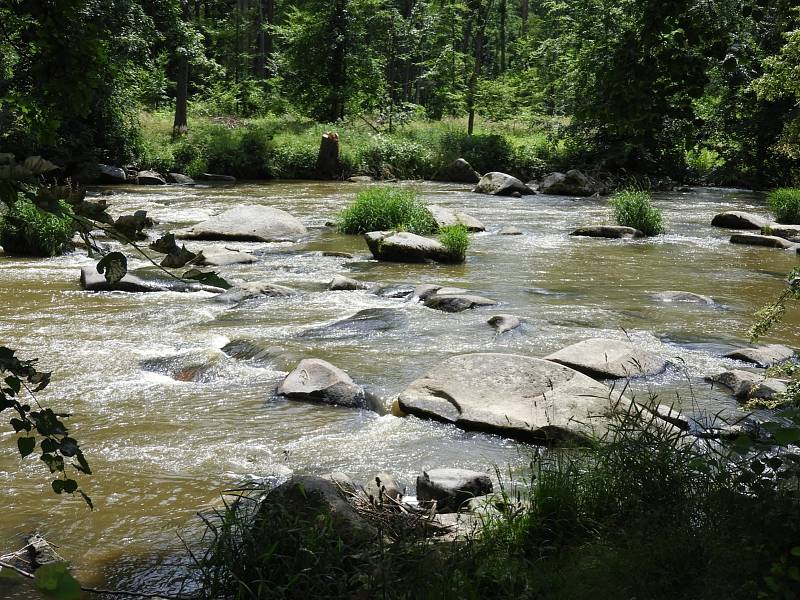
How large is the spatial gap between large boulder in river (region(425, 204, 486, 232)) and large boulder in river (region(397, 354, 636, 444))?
9.03 metres

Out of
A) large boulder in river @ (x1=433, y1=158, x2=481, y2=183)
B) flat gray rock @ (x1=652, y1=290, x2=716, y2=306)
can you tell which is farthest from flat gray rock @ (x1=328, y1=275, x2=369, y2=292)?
large boulder in river @ (x1=433, y1=158, x2=481, y2=183)

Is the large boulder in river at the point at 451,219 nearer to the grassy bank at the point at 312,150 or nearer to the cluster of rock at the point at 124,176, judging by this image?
the cluster of rock at the point at 124,176

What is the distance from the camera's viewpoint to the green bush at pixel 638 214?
16.9m

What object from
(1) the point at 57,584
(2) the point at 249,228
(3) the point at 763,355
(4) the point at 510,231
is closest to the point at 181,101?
(2) the point at 249,228

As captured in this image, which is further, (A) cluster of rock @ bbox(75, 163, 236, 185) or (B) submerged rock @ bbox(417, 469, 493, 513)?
(A) cluster of rock @ bbox(75, 163, 236, 185)

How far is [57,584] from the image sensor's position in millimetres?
1391

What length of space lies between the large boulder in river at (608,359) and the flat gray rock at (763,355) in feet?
2.64

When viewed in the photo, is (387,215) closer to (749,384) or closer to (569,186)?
(749,384)

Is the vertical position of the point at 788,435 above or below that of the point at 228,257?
above

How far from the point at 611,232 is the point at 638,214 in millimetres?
937

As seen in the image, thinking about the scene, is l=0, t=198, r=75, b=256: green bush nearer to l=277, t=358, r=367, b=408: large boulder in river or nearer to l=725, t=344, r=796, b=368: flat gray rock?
l=277, t=358, r=367, b=408: large boulder in river

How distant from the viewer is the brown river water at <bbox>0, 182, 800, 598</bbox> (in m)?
4.88

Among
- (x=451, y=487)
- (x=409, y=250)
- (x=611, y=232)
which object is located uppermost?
(x=611, y=232)

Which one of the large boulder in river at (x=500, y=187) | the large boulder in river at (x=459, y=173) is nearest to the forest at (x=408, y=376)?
the large boulder in river at (x=500, y=187)
